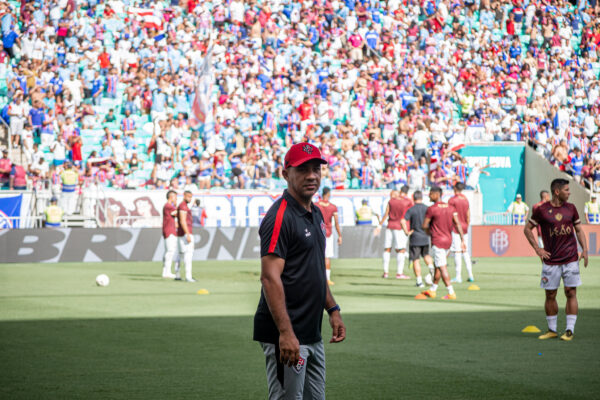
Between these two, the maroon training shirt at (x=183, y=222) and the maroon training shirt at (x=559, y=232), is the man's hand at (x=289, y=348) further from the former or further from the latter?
the maroon training shirt at (x=183, y=222)

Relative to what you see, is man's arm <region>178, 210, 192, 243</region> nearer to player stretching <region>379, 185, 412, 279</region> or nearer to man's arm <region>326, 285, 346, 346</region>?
player stretching <region>379, 185, 412, 279</region>

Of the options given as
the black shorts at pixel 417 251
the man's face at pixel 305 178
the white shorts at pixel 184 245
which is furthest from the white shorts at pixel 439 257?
the man's face at pixel 305 178

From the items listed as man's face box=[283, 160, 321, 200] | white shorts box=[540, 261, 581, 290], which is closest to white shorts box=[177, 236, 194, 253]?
white shorts box=[540, 261, 581, 290]

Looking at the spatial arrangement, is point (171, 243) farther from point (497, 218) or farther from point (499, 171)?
point (499, 171)

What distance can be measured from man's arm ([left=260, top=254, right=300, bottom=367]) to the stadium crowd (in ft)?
76.6

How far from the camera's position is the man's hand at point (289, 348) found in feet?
15.9

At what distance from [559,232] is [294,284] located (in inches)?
292

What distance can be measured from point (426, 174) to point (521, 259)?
5114 mm

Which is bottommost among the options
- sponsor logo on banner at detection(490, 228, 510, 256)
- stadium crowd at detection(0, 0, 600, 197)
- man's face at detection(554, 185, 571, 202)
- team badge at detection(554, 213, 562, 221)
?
sponsor logo on banner at detection(490, 228, 510, 256)

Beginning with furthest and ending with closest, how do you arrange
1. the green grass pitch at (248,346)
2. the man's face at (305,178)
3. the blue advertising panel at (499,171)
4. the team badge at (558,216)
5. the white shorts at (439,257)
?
the blue advertising panel at (499,171) < the white shorts at (439,257) < the team badge at (558,216) < the green grass pitch at (248,346) < the man's face at (305,178)

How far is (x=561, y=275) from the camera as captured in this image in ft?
38.2

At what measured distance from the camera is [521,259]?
103 feet

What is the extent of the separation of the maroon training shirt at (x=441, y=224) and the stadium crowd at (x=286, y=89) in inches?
501

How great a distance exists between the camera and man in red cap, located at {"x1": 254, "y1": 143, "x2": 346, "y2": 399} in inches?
196
